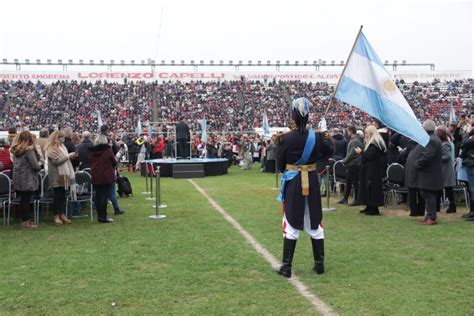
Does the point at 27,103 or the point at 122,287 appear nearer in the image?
the point at 122,287

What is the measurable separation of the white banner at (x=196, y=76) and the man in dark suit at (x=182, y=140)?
115 ft

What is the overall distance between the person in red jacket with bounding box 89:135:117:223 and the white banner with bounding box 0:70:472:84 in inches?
1874

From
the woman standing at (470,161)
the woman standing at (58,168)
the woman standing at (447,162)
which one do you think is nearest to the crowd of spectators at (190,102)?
the woman standing at (58,168)

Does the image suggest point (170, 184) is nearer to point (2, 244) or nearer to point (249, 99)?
point (2, 244)

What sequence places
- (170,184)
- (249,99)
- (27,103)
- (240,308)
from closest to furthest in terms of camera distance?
1. (240,308)
2. (170,184)
3. (27,103)
4. (249,99)

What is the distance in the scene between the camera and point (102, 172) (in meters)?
9.61

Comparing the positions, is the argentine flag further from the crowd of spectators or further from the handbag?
the crowd of spectators

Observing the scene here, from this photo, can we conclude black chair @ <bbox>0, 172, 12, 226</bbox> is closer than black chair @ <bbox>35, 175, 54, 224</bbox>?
Yes

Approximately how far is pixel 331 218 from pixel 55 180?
17.4 ft

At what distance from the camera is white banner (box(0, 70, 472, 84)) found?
5491 cm

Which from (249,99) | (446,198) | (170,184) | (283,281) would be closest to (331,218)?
(446,198)

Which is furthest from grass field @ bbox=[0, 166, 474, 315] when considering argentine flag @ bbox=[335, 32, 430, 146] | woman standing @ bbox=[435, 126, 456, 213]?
argentine flag @ bbox=[335, 32, 430, 146]

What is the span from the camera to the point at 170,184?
56.7 ft

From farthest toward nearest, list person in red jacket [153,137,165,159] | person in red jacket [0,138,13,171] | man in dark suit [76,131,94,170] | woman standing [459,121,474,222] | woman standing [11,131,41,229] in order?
1. person in red jacket [153,137,165,159]
2. man in dark suit [76,131,94,170]
3. person in red jacket [0,138,13,171]
4. woman standing [459,121,474,222]
5. woman standing [11,131,41,229]
